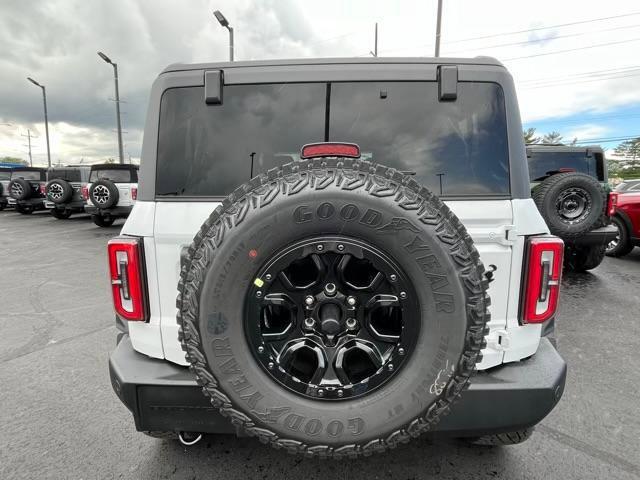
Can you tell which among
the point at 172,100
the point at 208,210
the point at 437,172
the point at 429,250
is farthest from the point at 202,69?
the point at 429,250

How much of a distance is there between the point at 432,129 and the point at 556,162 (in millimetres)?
5462

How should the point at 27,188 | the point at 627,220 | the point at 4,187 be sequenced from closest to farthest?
the point at 627,220 < the point at 27,188 < the point at 4,187

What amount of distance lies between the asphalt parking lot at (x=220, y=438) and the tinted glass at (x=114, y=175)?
754cm

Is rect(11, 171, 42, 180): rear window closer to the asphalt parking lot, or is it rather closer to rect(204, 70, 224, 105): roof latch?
the asphalt parking lot

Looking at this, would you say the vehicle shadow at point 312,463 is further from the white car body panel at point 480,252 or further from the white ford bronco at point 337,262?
the white car body panel at point 480,252

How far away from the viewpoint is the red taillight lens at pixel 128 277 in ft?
5.60

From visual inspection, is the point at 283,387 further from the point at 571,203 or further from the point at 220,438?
the point at 571,203

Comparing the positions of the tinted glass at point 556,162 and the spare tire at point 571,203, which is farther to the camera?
the tinted glass at point 556,162

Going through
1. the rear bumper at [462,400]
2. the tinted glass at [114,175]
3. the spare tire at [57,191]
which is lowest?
the rear bumper at [462,400]

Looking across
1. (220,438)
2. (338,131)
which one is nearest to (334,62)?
(338,131)

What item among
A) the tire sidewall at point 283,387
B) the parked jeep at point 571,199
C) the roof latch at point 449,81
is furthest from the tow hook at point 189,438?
the parked jeep at point 571,199

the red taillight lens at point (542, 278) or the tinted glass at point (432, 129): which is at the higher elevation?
the tinted glass at point (432, 129)

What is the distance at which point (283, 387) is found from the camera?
1.46m

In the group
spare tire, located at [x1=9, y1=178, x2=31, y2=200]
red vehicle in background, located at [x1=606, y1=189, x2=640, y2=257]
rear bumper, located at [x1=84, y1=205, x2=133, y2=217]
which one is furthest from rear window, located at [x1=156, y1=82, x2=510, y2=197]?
spare tire, located at [x1=9, y1=178, x2=31, y2=200]
